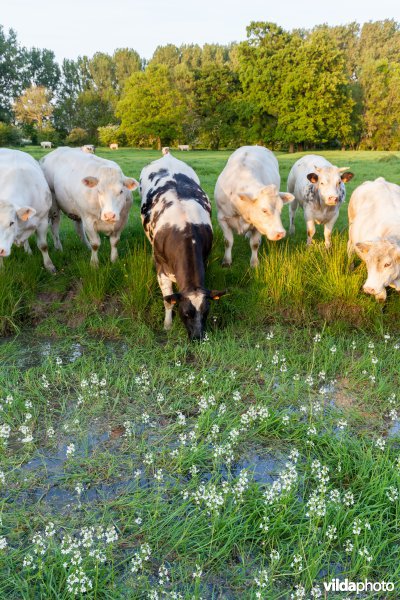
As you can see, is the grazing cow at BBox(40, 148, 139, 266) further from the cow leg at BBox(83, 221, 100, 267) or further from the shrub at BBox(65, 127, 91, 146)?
the shrub at BBox(65, 127, 91, 146)

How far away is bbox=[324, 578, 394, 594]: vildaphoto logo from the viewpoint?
2.56 meters

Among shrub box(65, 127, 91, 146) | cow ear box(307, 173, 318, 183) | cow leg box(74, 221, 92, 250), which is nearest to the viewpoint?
cow ear box(307, 173, 318, 183)

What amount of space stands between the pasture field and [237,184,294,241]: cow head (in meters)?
0.52

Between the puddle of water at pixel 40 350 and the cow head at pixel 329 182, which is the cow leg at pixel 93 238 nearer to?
the puddle of water at pixel 40 350

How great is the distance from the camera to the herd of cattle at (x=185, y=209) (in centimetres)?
584

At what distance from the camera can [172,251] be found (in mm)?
6051

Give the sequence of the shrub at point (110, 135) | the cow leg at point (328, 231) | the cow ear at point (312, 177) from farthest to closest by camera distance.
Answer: the shrub at point (110, 135) < the cow leg at point (328, 231) < the cow ear at point (312, 177)

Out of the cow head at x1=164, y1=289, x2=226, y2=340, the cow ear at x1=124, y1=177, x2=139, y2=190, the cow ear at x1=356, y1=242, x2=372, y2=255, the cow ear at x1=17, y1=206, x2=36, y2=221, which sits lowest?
the cow head at x1=164, y1=289, x2=226, y2=340

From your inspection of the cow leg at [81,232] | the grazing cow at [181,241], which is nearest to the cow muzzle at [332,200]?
the grazing cow at [181,241]

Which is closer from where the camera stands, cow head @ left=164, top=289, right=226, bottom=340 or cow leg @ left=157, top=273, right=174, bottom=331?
cow head @ left=164, top=289, right=226, bottom=340

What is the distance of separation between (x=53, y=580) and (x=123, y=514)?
0.64 meters

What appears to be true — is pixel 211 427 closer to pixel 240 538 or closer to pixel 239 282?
pixel 240 538

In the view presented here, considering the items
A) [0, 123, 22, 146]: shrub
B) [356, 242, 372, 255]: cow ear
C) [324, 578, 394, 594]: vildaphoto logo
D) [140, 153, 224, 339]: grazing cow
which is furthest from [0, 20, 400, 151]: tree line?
[324, 578, 394, 594]: vildaphoto logo

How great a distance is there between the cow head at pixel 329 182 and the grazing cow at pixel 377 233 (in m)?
0.47
